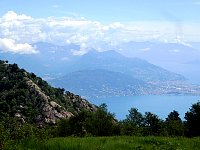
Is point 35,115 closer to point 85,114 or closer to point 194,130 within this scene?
point 85,114

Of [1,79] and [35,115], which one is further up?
[1,79]

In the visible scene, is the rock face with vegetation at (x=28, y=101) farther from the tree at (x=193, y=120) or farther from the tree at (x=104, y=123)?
the tree at (x=193, y=120)

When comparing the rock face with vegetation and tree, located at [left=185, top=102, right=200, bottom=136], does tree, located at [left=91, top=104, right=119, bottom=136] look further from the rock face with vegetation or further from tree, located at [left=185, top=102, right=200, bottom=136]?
the rock face with vegetation

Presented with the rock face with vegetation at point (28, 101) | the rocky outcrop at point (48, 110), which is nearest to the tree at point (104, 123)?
the rock face with vegetation at point (28, 101)

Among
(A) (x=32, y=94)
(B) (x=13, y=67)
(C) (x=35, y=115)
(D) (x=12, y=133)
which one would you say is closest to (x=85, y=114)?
(C) (x=35, y=115)

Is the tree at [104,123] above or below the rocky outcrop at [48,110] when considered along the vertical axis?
below

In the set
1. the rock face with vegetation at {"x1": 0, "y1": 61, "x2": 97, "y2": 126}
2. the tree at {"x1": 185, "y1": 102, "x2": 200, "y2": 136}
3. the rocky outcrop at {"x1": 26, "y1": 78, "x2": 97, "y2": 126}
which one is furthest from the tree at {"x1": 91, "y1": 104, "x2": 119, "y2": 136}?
the rocky outcrop at {"x1": 26, "y1": 78, "x2": 97, "y2": 126}

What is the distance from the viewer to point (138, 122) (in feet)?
200

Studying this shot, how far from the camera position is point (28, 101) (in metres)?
116

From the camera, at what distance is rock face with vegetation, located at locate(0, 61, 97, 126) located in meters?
109

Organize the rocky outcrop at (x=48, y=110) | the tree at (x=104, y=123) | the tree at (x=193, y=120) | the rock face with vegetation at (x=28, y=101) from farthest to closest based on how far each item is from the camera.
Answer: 1. the rocky outcrop at (x=48, y=110)
2. the rock face with vegetation at (x=28, y=101)
3. the tree at (x=104, y=123)
4. the tree at (x=193, y=120)

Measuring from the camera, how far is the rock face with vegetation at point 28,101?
109062 millimetres

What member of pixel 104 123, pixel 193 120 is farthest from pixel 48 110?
pixel 193 120

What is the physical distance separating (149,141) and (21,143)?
4740 mm
